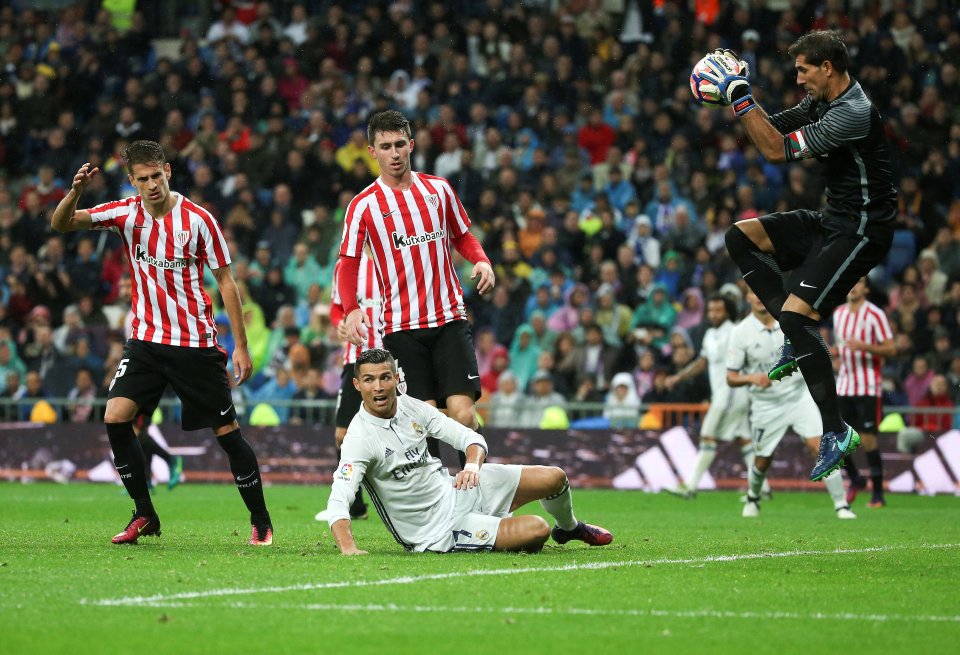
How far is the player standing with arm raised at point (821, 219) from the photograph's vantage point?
7.87 m

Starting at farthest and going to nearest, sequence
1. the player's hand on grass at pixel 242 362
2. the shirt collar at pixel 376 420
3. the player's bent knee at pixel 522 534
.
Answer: the player's hand on grass at pixel 242 362, the player's bent knee at pixel 522 534, the shirt collar at pixel 376 420

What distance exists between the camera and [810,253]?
8461mm

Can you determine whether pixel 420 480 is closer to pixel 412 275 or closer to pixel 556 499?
pixel 556 499

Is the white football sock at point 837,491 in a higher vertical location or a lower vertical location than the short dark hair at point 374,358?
lower

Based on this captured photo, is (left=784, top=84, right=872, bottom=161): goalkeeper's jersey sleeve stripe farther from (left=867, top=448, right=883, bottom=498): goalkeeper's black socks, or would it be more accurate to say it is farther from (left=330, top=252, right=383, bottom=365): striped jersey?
(left=867, top=448, right=883, bottom=498): goalkeeper's black socks

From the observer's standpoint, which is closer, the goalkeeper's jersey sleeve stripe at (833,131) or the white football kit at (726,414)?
the goalkeeper's jersey sleeve stripe at (833,131)

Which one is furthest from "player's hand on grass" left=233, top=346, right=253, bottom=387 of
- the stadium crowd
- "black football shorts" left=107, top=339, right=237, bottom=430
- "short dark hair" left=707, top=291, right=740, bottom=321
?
the stadium crowd

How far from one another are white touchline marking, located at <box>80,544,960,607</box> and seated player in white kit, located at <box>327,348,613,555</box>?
644mm

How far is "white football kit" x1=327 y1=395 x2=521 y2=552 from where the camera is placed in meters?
8.24

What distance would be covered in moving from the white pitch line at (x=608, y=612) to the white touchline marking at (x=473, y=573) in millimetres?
238

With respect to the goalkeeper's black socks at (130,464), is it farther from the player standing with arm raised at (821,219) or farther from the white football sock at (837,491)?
the white football sock at (837,491)

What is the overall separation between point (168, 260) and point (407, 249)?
1.50 metres

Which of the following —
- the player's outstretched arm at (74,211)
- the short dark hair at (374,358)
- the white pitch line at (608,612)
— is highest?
the player's outstretched arm at (74,211)

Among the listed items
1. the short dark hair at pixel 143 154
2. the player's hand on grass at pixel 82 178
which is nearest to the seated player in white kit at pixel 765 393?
the short dark hair at pixel 143 154
